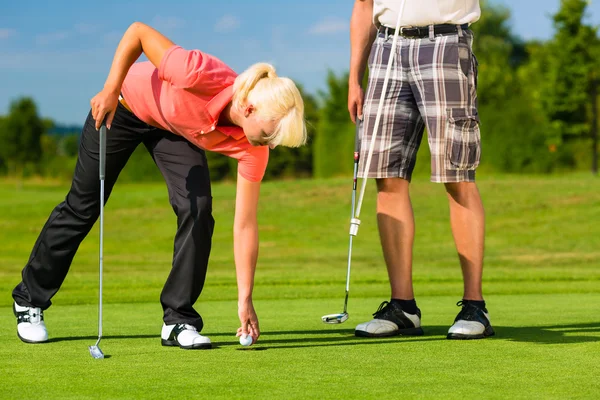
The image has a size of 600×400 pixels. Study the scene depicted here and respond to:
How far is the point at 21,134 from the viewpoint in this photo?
3541cm

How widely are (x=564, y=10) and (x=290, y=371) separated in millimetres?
27101

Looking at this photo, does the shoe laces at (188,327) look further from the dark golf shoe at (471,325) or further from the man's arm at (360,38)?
the man's arm at (360,38)

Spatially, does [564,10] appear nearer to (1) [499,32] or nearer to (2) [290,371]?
(2) [290,371]

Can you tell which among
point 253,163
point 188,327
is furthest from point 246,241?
point 188,327

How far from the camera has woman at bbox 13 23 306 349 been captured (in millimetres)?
3604

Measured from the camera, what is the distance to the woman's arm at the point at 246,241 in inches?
151

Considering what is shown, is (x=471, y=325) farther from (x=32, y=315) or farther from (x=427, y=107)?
(x=32, y=315)

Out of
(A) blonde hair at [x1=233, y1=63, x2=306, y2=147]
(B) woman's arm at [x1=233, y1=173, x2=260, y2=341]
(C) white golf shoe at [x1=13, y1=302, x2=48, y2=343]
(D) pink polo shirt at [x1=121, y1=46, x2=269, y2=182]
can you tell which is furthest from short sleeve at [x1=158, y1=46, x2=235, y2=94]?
(C) white golf shoe at [x1=13, y1=302, x2=48, y2=343]

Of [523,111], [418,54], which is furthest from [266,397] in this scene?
[523,111]

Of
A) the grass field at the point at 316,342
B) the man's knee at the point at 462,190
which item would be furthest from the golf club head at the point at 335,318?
the man's knee at the point at 462,190

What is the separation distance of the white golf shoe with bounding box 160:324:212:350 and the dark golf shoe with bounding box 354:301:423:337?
2.67ft

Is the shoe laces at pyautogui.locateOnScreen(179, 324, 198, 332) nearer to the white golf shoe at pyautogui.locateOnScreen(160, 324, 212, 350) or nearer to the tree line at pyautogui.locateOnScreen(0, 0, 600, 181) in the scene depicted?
the white golf shoe at pyautogui.locateOnScreen(160, 324, 212, 350)

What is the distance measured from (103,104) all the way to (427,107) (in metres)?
1.51

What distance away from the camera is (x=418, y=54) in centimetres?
443
